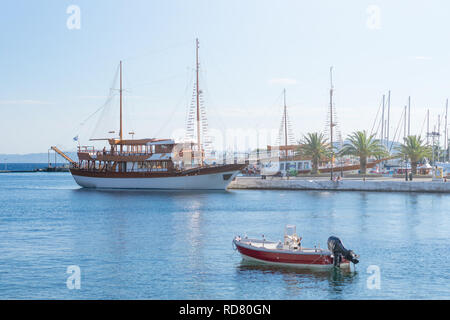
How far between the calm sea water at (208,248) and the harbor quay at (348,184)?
33.3ft

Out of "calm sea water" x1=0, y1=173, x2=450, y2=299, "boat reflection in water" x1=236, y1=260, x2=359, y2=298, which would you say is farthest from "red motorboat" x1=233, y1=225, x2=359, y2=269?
"calm sea water" x1=0, y1=173, x2=450, y2=299

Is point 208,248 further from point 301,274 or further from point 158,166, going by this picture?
point 158,166

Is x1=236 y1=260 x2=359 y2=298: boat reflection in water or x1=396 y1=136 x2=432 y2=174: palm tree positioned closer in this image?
x1=236 y1=260 x2=359 y2=298: boat reflection in water

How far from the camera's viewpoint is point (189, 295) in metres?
24.0

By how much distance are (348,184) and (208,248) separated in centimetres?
4782

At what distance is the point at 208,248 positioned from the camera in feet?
113

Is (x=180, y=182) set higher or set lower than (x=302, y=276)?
higher

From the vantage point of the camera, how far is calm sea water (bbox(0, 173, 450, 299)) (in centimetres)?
2494

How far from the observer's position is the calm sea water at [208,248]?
24938mm

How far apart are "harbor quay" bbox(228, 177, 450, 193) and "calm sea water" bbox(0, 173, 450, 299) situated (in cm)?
1016

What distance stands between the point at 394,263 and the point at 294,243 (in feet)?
18.3

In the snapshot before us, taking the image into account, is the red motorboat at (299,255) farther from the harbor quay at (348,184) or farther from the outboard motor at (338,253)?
the harbor quay at (348,184)

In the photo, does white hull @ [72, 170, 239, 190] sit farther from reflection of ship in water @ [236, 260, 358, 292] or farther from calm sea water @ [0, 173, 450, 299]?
reflection of ship in water @ [236, 260, 358, 292]

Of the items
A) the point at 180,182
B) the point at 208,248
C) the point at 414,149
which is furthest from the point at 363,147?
the point at 208,248
